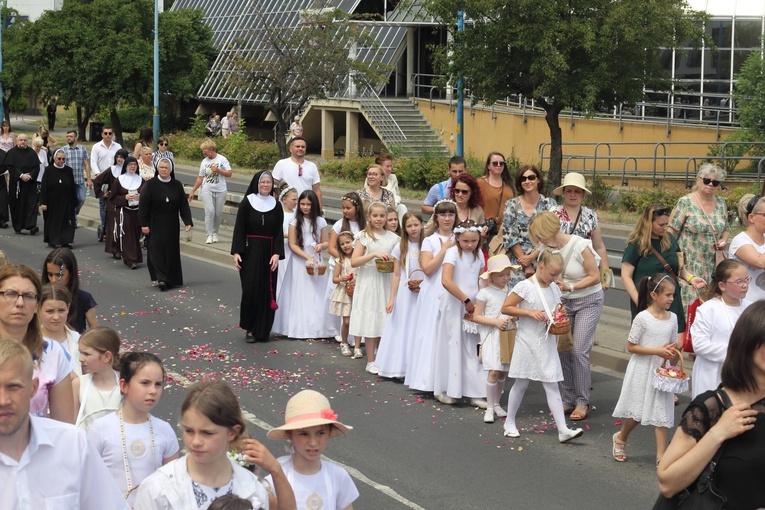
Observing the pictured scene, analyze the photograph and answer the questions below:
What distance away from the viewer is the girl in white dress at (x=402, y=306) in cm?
1101

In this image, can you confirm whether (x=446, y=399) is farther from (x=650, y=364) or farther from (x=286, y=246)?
(x=286, y=246)

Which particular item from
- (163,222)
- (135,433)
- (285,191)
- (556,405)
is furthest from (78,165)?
(135,433)

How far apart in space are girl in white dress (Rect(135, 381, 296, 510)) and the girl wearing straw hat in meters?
0.44

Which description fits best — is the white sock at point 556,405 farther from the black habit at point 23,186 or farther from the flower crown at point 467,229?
the black habit at point 23,186

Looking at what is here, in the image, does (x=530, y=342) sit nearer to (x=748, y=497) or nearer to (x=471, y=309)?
(x=471, y=309)

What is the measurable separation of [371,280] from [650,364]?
402 cm

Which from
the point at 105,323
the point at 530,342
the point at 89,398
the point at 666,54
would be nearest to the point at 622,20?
the point at 666,54

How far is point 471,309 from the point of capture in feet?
33.0

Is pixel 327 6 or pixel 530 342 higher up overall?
pixel 327 6

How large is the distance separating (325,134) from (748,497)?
1788 inches

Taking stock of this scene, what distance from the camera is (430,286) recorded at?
34.8 ft

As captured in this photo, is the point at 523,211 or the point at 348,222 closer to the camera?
the point at 523,211

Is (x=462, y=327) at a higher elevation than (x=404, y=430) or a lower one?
higher

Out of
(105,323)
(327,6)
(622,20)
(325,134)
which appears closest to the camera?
(105,323)
